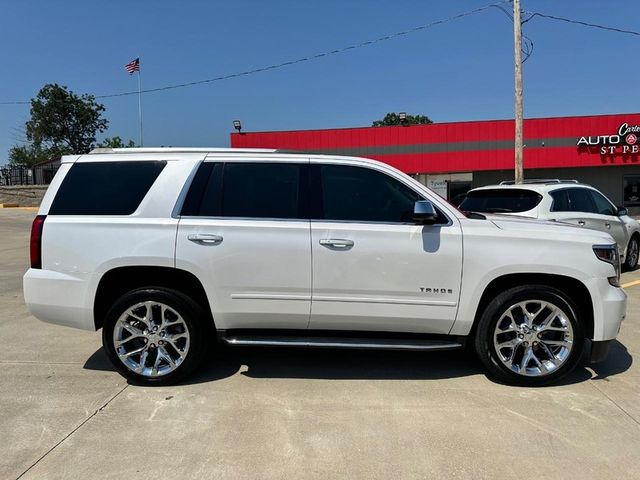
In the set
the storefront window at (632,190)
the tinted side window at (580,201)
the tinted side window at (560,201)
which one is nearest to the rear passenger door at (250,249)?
the tinted side window at (560,201)

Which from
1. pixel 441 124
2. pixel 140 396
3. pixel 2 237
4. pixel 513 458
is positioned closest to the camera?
pixel 513 458

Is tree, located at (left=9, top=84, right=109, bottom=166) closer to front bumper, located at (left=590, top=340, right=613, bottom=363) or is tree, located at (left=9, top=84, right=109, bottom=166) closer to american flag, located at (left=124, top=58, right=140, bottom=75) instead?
american flag, located at (left=124, top=58, right=140, bottom=75)

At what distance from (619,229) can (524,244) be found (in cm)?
632

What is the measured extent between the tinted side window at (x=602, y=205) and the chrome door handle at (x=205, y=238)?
23.9 feet

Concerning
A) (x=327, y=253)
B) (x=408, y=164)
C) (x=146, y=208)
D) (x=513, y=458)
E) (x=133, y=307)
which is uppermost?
(x=408, y=164)

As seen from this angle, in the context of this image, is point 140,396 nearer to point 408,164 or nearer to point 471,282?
point 471,282

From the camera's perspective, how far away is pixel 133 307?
170 inches

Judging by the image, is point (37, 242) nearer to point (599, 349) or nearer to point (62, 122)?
point (599, 349)

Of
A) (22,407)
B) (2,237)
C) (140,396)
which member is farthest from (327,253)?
(2,237)

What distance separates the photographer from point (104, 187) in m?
4.44

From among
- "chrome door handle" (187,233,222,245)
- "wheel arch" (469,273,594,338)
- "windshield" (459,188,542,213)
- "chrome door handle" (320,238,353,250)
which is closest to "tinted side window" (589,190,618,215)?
"windshield" (459,188,542,213)

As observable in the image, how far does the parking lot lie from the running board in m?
Result: 0.36

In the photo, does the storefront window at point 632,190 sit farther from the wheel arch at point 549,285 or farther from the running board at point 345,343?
the running board at point 345,343

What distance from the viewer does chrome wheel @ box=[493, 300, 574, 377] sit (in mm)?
4258
